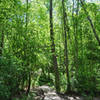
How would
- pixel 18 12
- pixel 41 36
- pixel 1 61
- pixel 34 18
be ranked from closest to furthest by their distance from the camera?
1. pixel 1 61
2. pixel 18 12
3. pixel 41 36
4. pixel 34 18

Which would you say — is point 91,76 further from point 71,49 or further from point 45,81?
point 45,81

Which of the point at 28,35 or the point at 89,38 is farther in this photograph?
the point at 89,38

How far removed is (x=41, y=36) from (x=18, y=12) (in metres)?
1.56

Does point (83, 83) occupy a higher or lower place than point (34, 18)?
lower

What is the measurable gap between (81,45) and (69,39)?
4.76 feet

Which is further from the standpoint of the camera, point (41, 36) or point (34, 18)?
point (34, 18)

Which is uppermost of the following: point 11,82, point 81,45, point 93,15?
point 93,15

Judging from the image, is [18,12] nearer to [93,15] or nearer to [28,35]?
[28,35]

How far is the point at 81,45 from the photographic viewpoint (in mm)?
10414

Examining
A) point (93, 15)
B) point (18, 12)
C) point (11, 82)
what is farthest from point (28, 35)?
point (93, 15)

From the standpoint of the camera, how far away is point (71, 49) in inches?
456

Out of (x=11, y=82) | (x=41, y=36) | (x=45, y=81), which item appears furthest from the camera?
(x=45, y=81)

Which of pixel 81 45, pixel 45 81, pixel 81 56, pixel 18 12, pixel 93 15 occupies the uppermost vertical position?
pixel 93 15

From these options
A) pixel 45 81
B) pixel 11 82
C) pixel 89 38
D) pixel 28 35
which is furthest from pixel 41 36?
pixel 45 81
